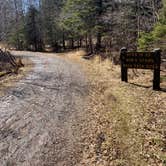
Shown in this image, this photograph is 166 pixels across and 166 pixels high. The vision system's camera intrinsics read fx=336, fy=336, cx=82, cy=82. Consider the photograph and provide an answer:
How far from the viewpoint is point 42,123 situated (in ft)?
30.3

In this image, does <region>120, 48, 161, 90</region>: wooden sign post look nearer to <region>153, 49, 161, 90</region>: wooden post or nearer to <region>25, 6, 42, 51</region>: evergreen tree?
<region>153, 49, 161, 90</region>: wooden post

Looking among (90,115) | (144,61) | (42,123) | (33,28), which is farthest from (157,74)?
(33,28)

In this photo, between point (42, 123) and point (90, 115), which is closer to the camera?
point (42, 123)

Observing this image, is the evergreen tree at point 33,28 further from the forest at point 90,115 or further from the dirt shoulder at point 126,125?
the dirt shoulder at point 126,125

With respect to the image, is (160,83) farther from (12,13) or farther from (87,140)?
(12,13)

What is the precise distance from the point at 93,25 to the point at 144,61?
2241 centimetres

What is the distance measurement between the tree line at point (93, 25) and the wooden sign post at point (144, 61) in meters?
1.55

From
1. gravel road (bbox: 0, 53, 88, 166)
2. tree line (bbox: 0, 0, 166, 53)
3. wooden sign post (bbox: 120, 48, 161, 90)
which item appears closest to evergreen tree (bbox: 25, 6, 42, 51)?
tree line (bbox: 0, 0, 166, 53)

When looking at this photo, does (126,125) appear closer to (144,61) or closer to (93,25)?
(144,61)

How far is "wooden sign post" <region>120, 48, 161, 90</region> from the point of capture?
13.7 metres

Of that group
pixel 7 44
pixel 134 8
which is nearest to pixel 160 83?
pixel 134 8

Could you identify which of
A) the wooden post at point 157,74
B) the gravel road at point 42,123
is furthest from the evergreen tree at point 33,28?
the wooden post at point 157,74

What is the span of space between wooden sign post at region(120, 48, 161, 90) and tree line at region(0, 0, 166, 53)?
155cm

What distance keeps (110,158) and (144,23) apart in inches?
801
